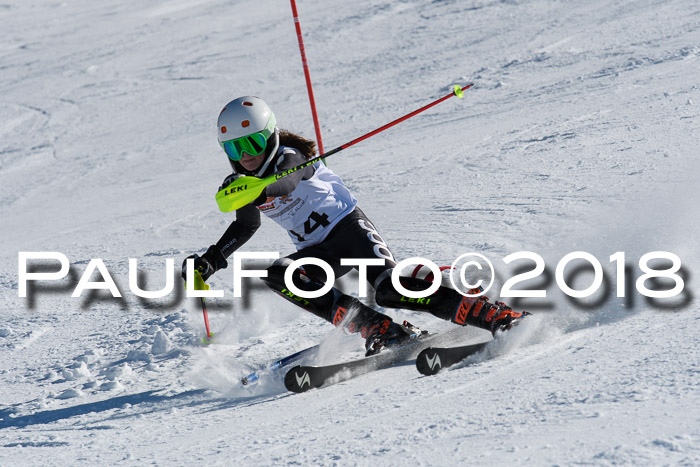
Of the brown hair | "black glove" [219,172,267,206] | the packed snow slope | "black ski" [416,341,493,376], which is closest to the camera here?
the packed snow slope

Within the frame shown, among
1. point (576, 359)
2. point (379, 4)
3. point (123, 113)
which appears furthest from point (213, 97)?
point (576, 359)

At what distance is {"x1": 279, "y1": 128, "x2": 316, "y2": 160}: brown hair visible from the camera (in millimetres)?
4196

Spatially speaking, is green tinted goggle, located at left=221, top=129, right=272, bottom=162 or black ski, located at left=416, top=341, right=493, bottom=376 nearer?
black ski, located at left=416, top=341, right=493, bottom=376

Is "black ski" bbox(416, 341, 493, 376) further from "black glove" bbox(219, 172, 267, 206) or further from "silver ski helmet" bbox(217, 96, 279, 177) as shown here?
"silver ski helmet" bbox(217, 96, 279, 177)

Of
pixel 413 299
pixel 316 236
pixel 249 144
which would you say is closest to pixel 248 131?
pixel 249 144

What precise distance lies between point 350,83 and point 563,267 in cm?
769

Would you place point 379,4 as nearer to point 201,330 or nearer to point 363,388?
point 201,330

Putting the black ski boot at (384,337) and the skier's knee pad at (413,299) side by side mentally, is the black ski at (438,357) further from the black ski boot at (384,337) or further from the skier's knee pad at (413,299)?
the black ski boot at (384,337)

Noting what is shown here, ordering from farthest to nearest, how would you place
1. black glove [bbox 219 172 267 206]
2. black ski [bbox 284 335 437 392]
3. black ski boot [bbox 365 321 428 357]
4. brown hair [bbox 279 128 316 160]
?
brown hair [bbox 279 128 316 160] < black ski boot [bbox 365 321 428 357] < black glove [bbox 219 172 267 206] < black ski [bbox 284 335 437 392]

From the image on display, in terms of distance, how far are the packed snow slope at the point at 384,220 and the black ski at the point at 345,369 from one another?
0.10 m

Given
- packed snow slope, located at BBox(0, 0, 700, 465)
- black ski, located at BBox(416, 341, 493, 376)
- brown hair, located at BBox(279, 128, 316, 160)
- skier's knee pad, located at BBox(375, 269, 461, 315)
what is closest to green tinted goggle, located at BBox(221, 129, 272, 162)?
brown hair, located at BBox(279, 128, 316, 160)

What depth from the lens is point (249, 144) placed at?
158 inches

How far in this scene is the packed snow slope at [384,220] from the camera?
2.69 metres

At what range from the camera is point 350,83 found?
12.0 m
